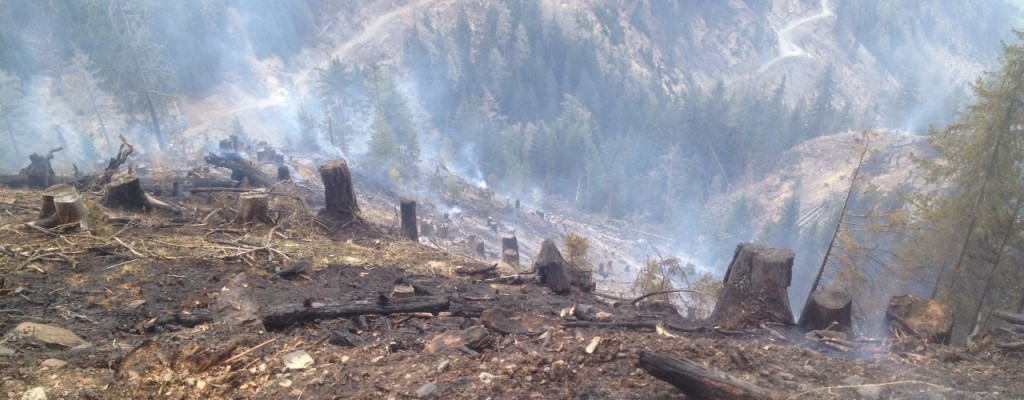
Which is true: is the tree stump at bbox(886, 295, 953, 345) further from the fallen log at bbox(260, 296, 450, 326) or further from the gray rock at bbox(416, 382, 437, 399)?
the gray rock at bbox(416, 382, 437, 399)

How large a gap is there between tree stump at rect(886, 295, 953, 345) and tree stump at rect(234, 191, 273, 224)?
950 cm

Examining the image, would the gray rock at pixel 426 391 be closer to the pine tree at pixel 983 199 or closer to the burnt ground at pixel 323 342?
the burnt ground at pixel 323 342

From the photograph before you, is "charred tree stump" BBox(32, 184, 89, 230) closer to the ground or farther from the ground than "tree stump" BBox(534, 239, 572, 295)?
farther from the ground

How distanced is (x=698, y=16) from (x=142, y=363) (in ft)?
362

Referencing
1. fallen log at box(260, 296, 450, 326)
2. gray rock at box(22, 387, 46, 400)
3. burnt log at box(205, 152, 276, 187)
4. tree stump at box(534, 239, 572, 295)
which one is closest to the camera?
gray rock at box(22, 387, 46, 400)

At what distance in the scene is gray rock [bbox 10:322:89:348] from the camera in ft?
13.0

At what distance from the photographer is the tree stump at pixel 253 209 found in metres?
8.64

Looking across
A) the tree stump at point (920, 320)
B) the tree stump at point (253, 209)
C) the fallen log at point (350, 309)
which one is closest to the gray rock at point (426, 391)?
the fallen log at point (350, 309)

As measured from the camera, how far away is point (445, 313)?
229 inches

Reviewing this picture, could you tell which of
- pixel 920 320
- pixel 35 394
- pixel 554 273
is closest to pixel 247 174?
pixel 554 273

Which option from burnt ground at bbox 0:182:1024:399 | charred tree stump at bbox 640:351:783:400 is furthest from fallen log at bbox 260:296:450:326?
charred tree stump at bbox 640:351:783:400

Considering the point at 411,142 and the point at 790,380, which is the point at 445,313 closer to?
the point at 790,380

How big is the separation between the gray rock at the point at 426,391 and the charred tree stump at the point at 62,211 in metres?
6.01

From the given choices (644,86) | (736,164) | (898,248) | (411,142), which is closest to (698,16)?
(644,86)
